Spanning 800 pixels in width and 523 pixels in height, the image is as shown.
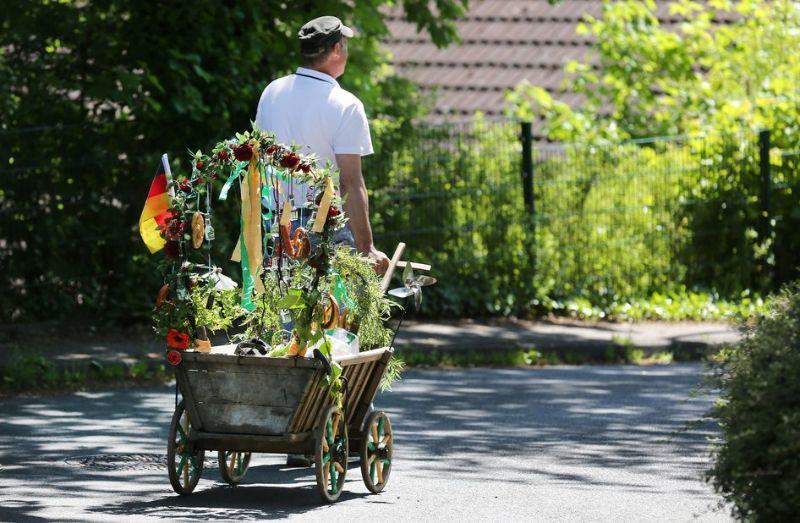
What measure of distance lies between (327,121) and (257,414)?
65.7 inches

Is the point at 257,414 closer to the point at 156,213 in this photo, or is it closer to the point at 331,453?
the point at 331,453

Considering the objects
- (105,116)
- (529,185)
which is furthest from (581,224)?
(105,116)

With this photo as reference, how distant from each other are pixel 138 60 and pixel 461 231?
3375 mm

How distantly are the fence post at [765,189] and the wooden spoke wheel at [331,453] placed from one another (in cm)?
933

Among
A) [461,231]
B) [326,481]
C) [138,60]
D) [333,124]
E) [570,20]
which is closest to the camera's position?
[326,481]

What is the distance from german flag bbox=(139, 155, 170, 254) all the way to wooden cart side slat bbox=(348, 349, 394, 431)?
1165 millimetres

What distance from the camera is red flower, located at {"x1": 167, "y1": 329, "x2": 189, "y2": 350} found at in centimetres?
742

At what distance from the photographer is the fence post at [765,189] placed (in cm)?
1614

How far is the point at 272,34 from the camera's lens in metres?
14.1

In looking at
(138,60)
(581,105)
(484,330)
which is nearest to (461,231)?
(484,330)

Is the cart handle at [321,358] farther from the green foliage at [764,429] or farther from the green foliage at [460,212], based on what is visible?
the green foliage at [460,212]

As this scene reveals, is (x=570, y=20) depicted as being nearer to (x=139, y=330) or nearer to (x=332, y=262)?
(x=139, y=330)

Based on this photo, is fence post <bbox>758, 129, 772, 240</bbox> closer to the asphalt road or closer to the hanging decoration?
the asphalt road

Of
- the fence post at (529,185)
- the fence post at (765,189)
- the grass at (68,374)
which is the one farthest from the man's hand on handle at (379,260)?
the fence post at (765,189)
